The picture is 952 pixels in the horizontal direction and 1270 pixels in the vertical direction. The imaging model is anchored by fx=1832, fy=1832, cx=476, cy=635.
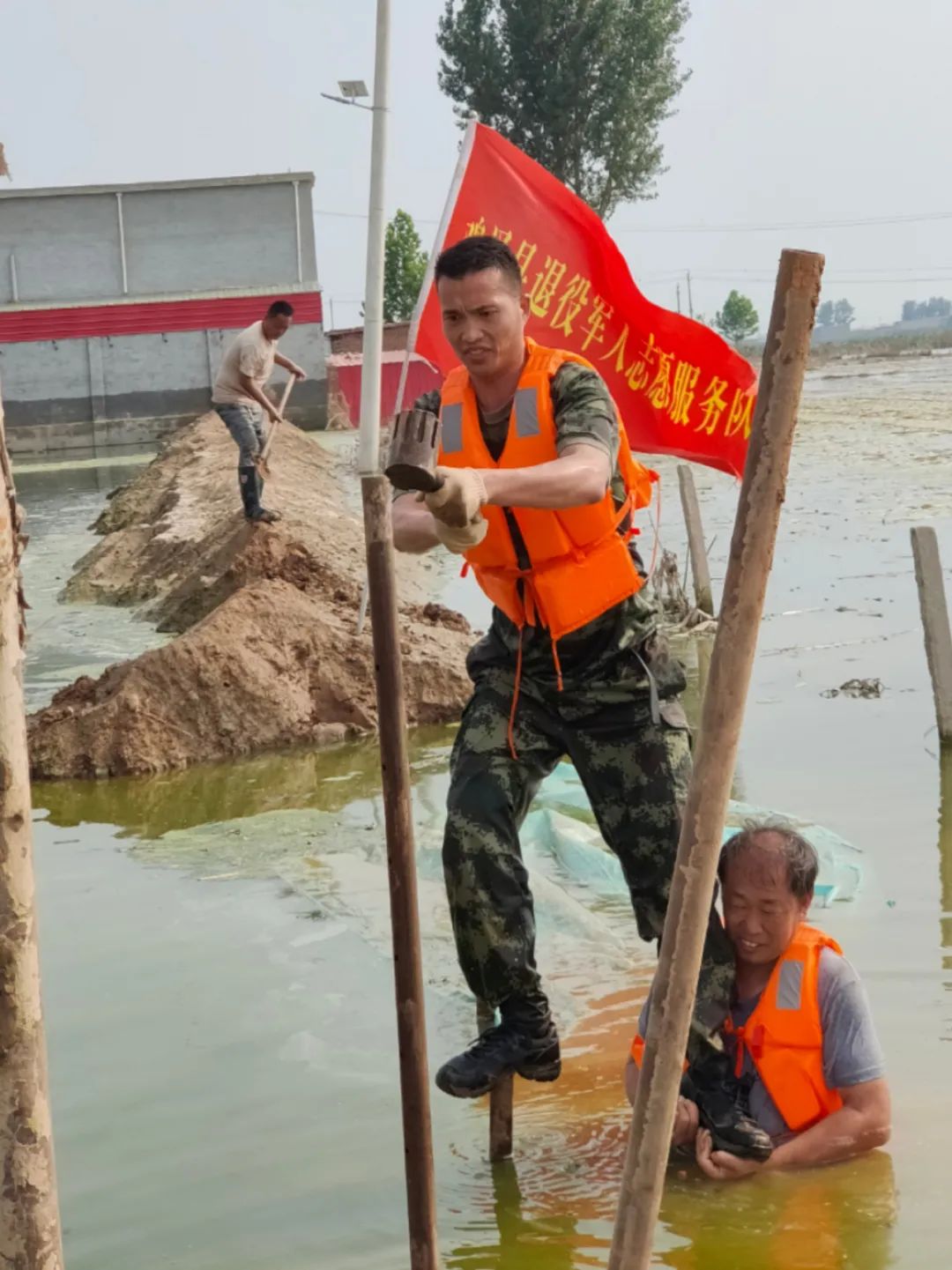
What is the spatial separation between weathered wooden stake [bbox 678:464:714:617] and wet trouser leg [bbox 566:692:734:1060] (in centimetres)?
952

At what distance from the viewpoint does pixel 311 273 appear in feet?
126

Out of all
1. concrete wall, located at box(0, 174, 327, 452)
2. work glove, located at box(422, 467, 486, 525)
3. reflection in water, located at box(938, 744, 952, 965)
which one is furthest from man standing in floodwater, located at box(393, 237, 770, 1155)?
concrete wall, located at box(0, 174, 327, 452)

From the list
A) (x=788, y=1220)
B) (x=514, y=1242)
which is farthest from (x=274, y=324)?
(x=788, y=1220)

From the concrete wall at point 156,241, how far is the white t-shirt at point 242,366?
23.2 meters

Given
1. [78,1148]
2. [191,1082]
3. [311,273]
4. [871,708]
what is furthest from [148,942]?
[311,273]

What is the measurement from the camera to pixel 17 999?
2627 mm

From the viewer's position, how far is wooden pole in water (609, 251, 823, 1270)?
9.23 ft

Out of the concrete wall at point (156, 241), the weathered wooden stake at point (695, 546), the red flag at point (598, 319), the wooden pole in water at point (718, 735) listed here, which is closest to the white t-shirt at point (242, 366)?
the weathered wooden stake at point (695, 546)

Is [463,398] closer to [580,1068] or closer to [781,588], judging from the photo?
[580,1068]

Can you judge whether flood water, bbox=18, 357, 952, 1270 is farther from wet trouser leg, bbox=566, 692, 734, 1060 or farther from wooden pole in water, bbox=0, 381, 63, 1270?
wooden pole in water, bbox=0, 381, 63, 1270

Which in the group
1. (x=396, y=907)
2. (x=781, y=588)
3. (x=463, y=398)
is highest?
(x=463, y=398)

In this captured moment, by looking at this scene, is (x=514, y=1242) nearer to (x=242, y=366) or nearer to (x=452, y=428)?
(x=452, y=428)

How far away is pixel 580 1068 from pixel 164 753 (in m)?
5.12

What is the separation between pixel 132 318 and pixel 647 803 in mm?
35756
